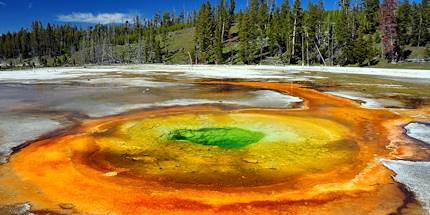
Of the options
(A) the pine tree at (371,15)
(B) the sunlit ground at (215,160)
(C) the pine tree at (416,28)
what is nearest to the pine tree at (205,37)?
A: (A) the pine tree at (371,15)

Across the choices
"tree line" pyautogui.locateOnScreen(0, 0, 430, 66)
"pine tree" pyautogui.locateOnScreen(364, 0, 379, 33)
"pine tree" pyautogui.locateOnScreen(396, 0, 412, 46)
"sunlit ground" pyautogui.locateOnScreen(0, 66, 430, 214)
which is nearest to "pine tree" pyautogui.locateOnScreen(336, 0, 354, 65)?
"tree line" pyautogui.locateOnScreen(0, 0, 430, 66)

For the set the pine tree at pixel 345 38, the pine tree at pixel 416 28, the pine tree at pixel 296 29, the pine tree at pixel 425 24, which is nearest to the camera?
the pine tree at pixel 345 38

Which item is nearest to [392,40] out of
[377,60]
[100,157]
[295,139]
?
[377,60]

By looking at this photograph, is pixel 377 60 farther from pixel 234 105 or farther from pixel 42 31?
pixel 42 31

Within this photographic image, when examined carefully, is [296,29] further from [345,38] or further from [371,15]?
[371,15]

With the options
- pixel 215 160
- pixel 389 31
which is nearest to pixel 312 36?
pixel 389 31

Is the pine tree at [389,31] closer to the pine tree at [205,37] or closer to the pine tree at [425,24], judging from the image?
the pine tree at [425,24]

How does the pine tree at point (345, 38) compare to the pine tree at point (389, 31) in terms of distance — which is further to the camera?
the pine tree at point (345, 38)

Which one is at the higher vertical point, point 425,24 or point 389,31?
point 425,24

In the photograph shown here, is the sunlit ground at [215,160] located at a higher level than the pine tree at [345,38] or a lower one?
lower
